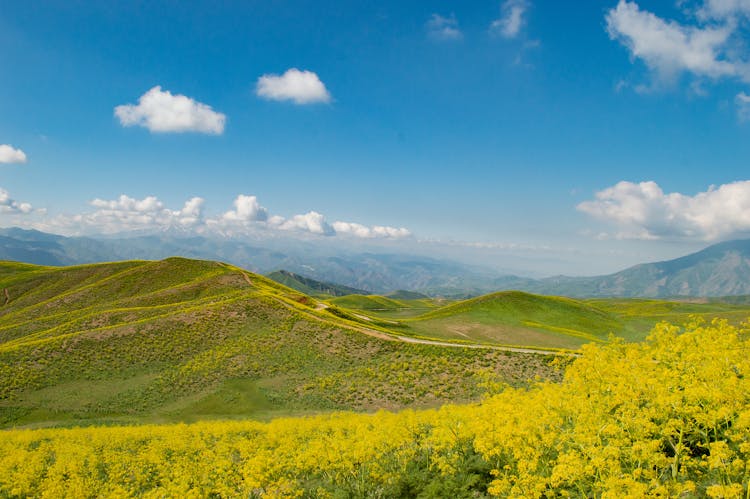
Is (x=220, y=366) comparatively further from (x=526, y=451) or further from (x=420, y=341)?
(x=526, y=451)

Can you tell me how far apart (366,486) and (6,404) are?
4582 cm

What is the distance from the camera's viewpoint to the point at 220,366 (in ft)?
155

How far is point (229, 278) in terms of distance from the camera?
82.3m

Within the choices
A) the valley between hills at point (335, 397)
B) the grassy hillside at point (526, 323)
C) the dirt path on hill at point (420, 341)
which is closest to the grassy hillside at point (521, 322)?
the grassy hillside at point (526, 323)

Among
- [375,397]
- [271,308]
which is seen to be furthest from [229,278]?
[375,397]

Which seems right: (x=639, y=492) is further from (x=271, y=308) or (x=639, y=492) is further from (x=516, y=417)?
(x=271, y=308)

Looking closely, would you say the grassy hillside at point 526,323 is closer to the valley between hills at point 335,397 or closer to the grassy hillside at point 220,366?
the valley between hills at point 335,397

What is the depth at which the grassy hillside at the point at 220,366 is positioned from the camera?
3862 centimetres

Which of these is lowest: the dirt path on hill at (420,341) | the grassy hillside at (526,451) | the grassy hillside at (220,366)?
the grassy hillside at (220,366)

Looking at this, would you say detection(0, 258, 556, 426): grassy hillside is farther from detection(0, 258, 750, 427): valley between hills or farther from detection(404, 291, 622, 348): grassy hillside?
detection(404, 291, 622, 348): grassy hillside

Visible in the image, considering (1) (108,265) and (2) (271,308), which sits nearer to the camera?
(2) (271,308)

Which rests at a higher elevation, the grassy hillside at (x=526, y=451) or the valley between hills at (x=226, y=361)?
the grassy hillside at (x=526, y=451)

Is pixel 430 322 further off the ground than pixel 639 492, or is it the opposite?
pixel 639 492

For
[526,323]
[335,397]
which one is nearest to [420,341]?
[335,397]
